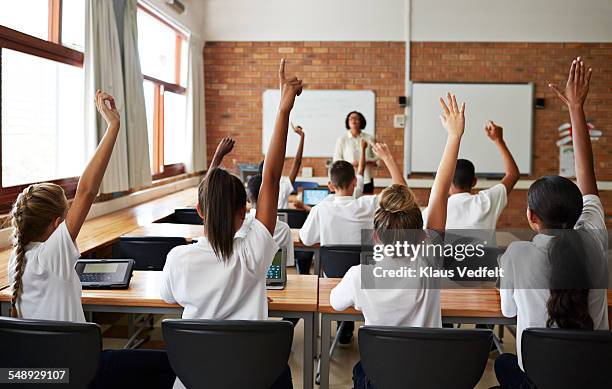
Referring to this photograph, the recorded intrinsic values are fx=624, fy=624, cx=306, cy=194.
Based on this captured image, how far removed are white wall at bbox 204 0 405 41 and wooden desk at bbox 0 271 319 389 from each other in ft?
22.8

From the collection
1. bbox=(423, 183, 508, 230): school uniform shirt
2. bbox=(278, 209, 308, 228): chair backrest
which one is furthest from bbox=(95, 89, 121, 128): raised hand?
bbox=(278, 209, 308, 228): chair backrest

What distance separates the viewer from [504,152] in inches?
134

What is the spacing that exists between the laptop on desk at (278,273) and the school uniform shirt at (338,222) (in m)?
1.34

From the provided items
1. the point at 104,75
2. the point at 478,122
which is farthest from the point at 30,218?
the point at 478,122

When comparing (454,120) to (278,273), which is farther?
(278,273)

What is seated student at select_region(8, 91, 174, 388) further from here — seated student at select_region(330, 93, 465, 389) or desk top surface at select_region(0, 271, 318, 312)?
seated student at select_region(330, 93, 465, 389)

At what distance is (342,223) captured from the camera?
4.18 m

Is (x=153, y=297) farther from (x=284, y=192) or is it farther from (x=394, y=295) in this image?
(x=284, y=192)

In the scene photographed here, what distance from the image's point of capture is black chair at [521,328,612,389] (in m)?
1.93

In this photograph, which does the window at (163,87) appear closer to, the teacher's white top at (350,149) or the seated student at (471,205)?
the teacher's white top at (350,149)

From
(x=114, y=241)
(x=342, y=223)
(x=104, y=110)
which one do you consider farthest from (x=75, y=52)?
(x=104, y=110)

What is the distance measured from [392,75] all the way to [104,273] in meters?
6.93

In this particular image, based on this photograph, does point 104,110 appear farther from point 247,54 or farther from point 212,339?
point 247,54

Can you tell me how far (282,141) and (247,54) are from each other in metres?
7.36
